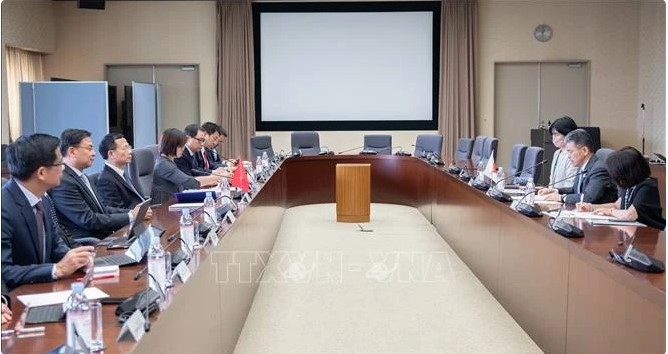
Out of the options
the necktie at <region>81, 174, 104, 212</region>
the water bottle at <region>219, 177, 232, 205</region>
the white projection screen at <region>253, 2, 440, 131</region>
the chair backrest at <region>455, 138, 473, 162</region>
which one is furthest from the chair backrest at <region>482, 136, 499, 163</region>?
the necktie at <region>81, 174, 104, 212</region>

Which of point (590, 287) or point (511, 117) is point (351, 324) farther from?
point (511, 117)

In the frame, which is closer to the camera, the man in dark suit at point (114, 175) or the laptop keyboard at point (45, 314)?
the laptop keyboard at point (45, 314)

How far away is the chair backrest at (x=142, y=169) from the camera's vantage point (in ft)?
16.1

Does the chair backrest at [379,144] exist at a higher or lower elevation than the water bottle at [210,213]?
higher

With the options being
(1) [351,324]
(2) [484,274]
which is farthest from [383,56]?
(1) [351,324]

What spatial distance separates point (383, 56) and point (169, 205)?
6.87 metres

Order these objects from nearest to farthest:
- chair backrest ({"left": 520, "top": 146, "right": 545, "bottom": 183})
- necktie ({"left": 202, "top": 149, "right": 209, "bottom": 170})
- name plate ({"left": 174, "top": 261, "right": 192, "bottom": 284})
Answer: name plate ({"left": 174, "top": 261, "right": 192, "bottom": 284}), chair backrest ({"left": 520, "top": 146, "right": 545, "bottom": 183}), necktie ({"left": 202, "top": 149, "right": 209, "bottom": 170})

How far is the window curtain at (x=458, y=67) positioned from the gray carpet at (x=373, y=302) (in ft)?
14.7

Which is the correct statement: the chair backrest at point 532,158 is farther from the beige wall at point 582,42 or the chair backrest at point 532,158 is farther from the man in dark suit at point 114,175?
the beige wall at point 582,42

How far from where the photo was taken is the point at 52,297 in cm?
200

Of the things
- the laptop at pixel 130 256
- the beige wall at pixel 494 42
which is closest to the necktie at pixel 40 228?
the laptop at pixel 130 256

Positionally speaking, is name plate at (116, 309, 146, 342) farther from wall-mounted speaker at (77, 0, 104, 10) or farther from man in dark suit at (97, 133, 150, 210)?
wall-mounted speaker at (77, 0, 104, 10)

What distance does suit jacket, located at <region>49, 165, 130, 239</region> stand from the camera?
3477 mm

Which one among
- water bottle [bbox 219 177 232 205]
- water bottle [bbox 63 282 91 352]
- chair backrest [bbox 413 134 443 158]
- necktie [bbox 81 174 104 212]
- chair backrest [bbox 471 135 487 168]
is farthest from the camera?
chair backrest [bbox 413 134 443 158]
